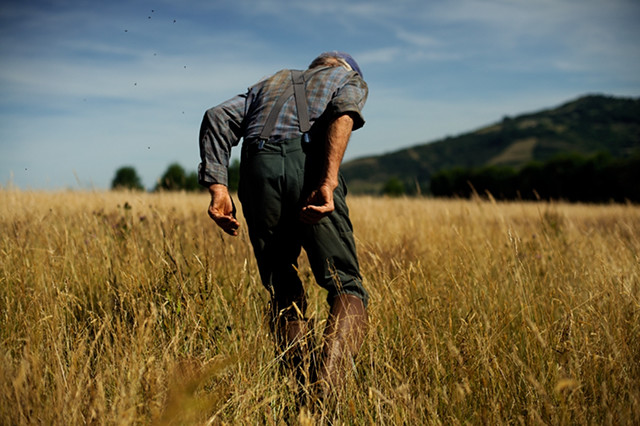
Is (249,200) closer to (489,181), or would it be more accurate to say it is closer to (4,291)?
(4,291)

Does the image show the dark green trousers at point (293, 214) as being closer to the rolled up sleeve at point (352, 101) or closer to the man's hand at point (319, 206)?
the man's hand at point (319, 206)

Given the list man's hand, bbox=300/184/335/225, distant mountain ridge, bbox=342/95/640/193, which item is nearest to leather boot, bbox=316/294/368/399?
man's hand, bbox=300/184/335/225

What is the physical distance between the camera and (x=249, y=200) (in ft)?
6.95

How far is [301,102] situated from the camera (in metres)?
2.09

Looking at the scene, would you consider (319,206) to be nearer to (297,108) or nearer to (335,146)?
(335,146)

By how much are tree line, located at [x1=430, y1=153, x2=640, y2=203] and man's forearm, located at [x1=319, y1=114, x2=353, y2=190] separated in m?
39.7

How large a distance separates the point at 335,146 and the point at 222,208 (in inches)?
27.5

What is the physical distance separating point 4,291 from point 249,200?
1888mm

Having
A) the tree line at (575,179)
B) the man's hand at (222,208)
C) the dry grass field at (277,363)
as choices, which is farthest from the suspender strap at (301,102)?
the tree line at (575,179)

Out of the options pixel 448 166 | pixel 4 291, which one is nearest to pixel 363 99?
pixel 4 291

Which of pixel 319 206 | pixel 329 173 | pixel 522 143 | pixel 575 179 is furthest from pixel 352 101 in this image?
pixel 522 143

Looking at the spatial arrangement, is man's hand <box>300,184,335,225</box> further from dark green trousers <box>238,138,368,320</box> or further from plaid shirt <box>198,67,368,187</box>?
plaid shirt <box>198,67,368,187</box>

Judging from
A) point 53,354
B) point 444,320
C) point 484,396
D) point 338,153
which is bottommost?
point 484,396

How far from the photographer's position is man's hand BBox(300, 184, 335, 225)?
188cm
